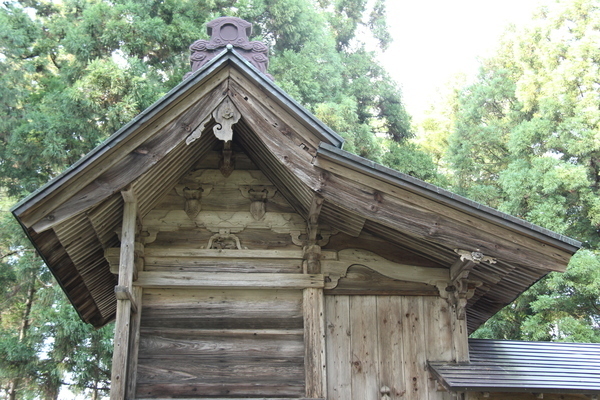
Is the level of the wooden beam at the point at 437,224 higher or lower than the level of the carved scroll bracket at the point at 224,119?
lower

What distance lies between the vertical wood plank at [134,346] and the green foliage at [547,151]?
11436 millimetres

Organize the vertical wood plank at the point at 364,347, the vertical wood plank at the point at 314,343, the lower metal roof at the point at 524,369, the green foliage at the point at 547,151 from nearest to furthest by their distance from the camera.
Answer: the lower metal roof at the point at 524,369 < the vertical wood plank at the point at 314,343 < the vertical wood plank at the point at 364,347 < the green foliage at the point at 547,151

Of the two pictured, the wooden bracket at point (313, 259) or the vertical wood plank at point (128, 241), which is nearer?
the vertical wood plank at point (128, 241)

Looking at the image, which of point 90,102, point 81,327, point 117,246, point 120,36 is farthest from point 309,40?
point 117,246

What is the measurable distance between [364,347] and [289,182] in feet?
6.20

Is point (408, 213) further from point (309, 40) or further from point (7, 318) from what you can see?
point (7, 318)

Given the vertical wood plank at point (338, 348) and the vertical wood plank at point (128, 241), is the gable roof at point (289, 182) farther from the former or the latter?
the vertical wood plank at point (338, 348)

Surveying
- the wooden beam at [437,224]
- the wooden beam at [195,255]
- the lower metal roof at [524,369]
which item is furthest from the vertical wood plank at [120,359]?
the lower metal roof at [524,369]

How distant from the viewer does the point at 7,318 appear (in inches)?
778

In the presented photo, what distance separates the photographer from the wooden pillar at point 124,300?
5.46 metres

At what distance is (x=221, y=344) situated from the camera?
636cm

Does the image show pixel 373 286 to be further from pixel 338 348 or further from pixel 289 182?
pixel 289 182

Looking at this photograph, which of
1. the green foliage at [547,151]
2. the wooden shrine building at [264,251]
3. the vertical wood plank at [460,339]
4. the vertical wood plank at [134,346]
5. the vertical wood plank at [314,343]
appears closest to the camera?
the wooden shrine building at [264,251]

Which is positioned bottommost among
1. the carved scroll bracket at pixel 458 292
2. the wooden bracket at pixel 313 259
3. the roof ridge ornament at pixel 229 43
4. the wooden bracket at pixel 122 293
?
the wooden bracket at pixel 122 293
